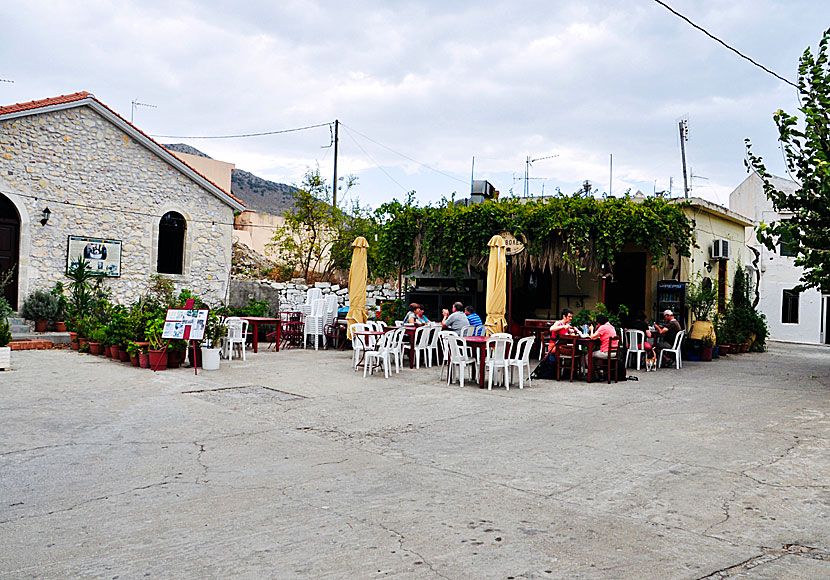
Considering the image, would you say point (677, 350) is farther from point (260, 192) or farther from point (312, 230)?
point (260, 192)

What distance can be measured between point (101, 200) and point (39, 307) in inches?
130

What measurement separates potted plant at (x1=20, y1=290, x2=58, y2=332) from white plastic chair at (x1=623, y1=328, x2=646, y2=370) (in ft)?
41.3

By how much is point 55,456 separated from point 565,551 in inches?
170

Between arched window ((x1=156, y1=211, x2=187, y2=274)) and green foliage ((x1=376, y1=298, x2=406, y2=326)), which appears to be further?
arched window ((x1=156, y1=211, x2=187, y2=274))

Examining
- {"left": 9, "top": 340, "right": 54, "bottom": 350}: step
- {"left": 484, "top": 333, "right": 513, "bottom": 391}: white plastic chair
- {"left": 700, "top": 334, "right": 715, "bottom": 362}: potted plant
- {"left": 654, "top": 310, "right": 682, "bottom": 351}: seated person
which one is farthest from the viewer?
{"left": 700, "top": 334, "right": 715, "bottom": 362}: potted plant

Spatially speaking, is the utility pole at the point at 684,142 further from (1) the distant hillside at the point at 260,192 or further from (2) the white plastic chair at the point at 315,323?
(1) the distant hillside at the point at 260,192

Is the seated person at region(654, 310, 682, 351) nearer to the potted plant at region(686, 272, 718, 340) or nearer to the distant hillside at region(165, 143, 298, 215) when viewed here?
the potted plant at region(686, 272, 718, 340)

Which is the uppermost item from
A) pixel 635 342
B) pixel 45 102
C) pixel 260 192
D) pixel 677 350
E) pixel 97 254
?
pixel 260 192

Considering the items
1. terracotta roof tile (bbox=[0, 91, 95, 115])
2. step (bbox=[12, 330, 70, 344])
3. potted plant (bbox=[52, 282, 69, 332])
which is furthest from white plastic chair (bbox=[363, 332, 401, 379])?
terracotta roof tile (bbox=[0, 91, 95, 115])

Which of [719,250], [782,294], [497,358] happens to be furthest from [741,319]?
[497,358]

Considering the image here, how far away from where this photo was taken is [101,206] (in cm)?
1711

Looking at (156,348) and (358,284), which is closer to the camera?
(156,348)

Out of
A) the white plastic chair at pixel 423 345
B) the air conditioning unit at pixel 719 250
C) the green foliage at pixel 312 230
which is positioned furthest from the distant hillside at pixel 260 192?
the white plastic chair at pixel 423 345

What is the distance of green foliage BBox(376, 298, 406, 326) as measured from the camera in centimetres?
1608
